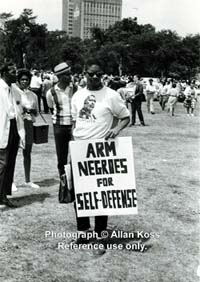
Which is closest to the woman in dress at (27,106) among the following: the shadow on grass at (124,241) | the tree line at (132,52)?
the shadow on grass at (124,241)

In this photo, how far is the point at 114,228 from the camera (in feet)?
20.5

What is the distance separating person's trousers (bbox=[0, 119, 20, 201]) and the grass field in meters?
0.26

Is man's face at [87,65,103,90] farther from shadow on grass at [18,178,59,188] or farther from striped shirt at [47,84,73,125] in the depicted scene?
shadow on grass at [18,178,59,188]

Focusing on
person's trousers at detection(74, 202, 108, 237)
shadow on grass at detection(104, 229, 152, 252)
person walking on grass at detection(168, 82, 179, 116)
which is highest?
person's trousers at detection(74, 202, 108, 237)

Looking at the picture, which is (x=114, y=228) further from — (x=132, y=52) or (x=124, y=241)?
(x=132, y=52)

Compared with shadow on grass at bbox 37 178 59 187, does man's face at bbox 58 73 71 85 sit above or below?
above

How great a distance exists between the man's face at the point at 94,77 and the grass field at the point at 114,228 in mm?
1691

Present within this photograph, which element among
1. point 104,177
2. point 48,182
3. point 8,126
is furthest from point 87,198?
point 48,182

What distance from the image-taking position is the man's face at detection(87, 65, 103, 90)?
534 centimetres

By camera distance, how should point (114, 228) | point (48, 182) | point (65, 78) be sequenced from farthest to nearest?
point (48, 182), point (65, 78), point (114, 228)

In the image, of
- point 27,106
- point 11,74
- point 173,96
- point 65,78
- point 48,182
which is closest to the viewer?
point 11,74

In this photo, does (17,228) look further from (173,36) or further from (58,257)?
(173,36)

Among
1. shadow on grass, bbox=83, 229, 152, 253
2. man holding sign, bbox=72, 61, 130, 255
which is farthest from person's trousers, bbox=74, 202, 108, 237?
man holding sign, bbox=72, 61, 130, 255

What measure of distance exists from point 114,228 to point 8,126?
5.91 ft
